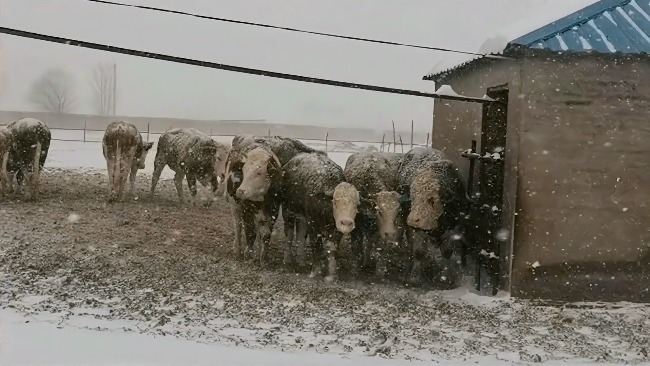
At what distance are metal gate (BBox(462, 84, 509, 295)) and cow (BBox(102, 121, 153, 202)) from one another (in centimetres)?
715

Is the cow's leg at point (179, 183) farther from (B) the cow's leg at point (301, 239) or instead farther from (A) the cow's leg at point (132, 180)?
(B) the cow's leg at point (301, 239)

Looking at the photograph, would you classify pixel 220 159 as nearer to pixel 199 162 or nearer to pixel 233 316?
pixel 199 162

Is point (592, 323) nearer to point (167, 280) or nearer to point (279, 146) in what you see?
point (167, 280)

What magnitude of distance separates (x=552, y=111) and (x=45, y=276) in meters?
5.54

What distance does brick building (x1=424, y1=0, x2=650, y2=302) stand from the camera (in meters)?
6.79

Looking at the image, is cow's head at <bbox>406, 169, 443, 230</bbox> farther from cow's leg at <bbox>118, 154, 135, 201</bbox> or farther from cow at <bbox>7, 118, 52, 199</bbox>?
cow at <bbox>7, 118, 52, 199</bbox>

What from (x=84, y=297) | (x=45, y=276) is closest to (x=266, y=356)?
(x=84, y=297)

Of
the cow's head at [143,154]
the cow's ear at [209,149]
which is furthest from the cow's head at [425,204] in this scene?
the cow's head at [143,154]

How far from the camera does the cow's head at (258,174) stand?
790 centimetres

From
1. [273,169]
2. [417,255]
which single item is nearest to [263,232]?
[273,169]

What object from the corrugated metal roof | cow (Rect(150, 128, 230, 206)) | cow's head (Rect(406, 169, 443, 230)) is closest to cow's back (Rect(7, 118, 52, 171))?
cow (Rect(150, 128, 230, 206))

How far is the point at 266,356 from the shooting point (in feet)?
14.0

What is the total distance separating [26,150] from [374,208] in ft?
24.4

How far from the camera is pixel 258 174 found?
26.3 ft
